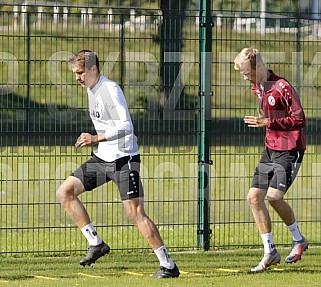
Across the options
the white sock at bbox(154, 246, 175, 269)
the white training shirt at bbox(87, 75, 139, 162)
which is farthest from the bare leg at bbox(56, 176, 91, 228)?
the white sock at bbox(154, 246, 175, 269)

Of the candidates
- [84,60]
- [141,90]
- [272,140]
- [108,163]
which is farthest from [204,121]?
[84,60]

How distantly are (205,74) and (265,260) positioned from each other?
9.66 feet

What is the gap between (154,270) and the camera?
10.5 metres

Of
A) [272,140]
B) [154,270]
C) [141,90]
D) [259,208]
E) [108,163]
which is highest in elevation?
[141,90]

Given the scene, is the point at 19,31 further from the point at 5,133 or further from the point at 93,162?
the point at 93,162

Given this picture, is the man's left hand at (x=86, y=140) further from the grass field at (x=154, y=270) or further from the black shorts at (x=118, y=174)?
the grass field at (x=154, y=270)

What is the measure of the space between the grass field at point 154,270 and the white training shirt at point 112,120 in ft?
4.00

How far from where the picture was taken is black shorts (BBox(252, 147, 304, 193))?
33.5 feet

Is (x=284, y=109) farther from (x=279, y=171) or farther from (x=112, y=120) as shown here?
(x=112, y=120)

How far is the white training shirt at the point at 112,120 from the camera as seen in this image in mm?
9391

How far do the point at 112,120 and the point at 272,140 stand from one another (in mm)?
1729

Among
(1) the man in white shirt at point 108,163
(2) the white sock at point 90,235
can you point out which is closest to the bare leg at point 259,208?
(1) the man in white shirt at point 108,163

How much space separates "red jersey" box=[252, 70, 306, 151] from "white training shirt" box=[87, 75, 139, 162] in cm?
144

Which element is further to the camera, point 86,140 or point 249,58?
point 249,58
